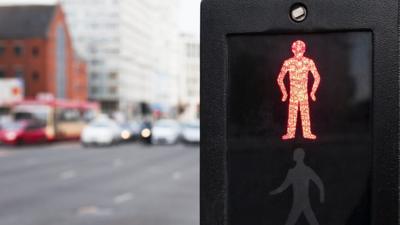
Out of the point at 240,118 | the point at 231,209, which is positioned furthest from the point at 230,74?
the point at 231,209

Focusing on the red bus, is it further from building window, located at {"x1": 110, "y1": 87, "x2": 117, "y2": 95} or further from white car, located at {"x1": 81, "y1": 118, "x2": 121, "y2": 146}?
building window, located at {"x1": 110, "y1": 87, "x2": 117, "y2": 95}

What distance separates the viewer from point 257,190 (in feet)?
6.60

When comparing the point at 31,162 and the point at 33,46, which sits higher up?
the point at 33,46

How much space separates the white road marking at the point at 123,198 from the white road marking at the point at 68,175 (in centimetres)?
489

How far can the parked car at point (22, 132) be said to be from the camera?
43844 millimetres

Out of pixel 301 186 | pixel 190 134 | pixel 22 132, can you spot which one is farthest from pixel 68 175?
pixel 190 134

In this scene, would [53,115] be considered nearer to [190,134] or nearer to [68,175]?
[190,134]

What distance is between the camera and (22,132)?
44344 millimetres

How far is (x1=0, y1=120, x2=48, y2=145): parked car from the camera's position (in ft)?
144

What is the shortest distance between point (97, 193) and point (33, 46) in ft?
235

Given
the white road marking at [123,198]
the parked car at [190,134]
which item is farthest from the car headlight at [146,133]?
the parked car at [190,134]

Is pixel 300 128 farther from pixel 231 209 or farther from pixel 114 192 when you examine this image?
pixel 114 192

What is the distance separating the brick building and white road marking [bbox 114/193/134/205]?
70974 millimetres

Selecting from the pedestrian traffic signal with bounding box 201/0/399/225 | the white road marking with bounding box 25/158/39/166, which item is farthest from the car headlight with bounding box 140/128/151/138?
the white road marking with bounding box 25/158/39/166
